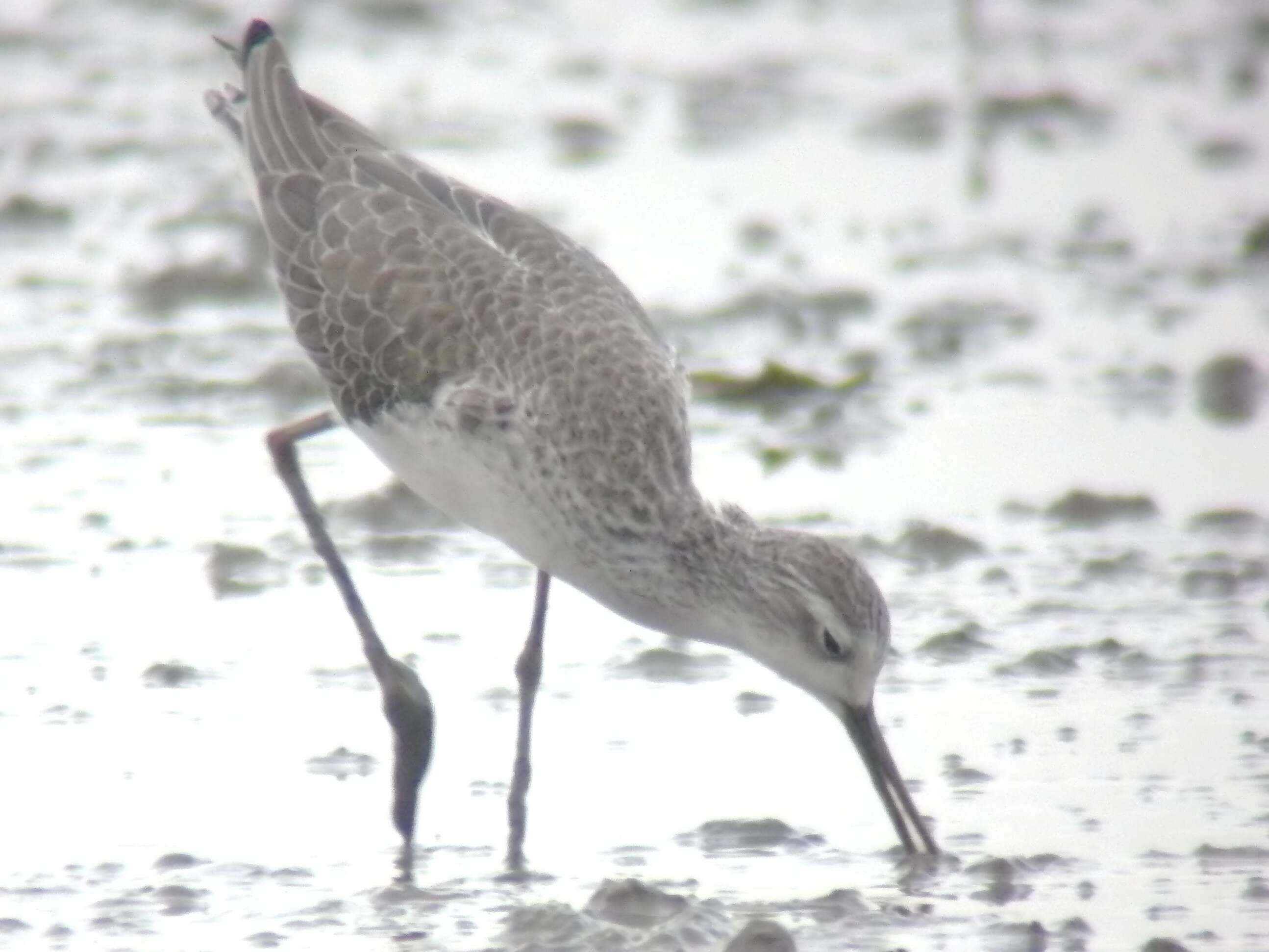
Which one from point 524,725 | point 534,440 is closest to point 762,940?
point 524,725

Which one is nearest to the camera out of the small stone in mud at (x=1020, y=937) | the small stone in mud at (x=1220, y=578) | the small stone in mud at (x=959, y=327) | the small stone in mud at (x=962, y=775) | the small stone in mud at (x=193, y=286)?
the small stone in mud at (x=1020, y=937)

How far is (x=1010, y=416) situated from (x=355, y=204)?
4.32m

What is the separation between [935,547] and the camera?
10117mm

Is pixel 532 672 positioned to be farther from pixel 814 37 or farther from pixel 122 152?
pixel 814 37

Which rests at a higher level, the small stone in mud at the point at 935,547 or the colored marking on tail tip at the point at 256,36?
the colored marking on tail tip at the point at 256,36

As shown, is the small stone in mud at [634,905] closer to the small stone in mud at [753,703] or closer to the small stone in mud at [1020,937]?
the small stone in mud at [1020,937]

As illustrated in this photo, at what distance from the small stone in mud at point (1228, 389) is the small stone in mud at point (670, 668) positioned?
375 centimetres

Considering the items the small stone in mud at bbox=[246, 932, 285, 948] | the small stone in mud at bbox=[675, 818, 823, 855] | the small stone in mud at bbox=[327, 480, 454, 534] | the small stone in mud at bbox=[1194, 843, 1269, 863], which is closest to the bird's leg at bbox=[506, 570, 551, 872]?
the small stone in mud at bbox=[675, 818, 823, 855]

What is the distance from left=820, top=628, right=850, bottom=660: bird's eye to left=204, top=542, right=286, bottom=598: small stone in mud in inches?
119

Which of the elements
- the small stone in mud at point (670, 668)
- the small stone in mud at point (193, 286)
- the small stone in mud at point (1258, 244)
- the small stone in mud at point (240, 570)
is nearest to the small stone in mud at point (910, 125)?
the small stone in mud at point (1258, 244)

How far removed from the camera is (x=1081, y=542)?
1027 centimetres

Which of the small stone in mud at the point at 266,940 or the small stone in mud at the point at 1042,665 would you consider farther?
the small stone in mud at the point at 1042,665

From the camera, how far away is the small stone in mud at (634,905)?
6.69 meters

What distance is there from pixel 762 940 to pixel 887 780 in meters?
1.13
